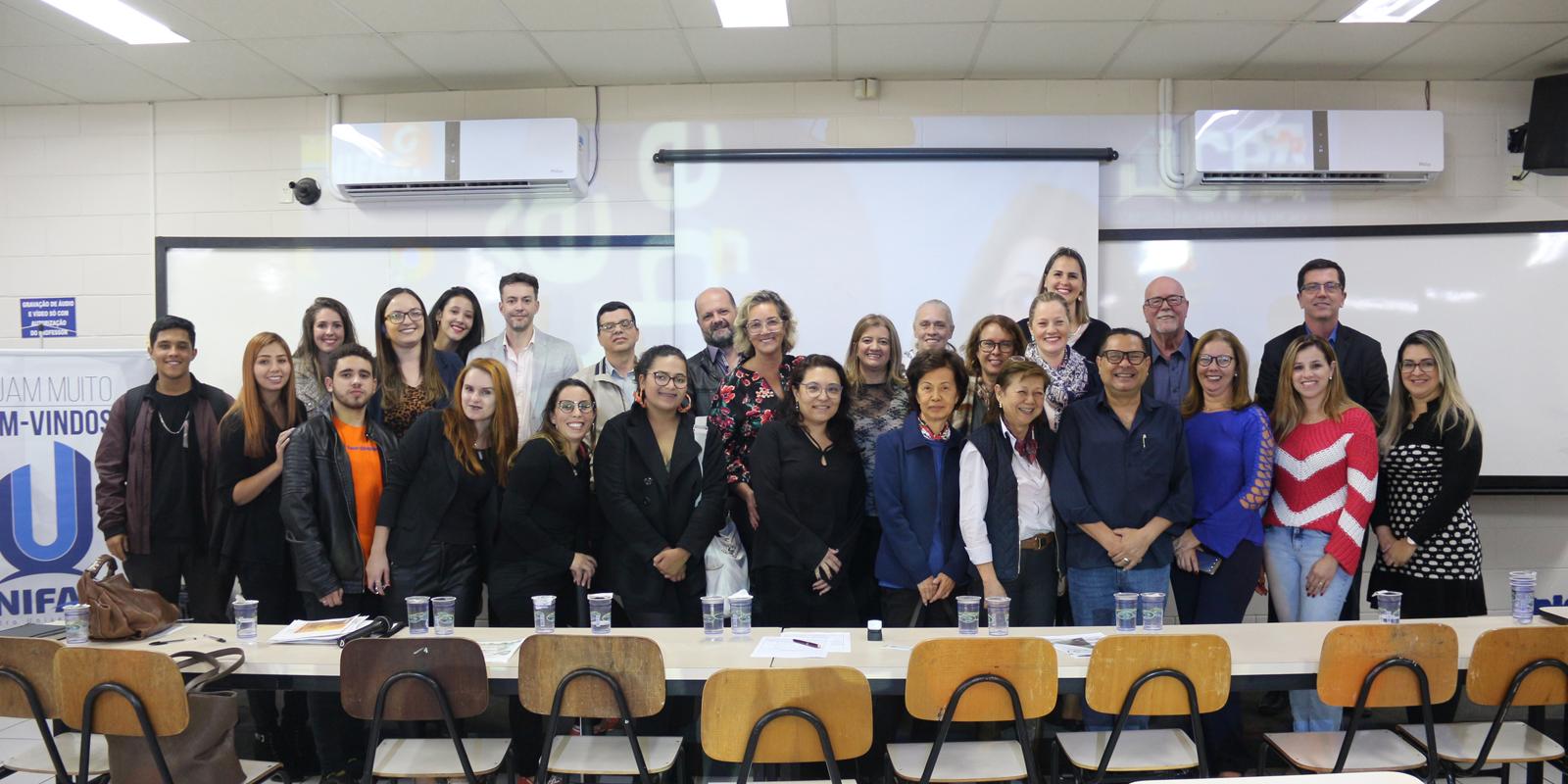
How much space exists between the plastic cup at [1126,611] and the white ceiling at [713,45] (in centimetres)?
245

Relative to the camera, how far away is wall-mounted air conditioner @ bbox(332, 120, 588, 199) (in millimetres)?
4688

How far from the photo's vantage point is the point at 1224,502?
3.24m

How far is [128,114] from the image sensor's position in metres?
5.06

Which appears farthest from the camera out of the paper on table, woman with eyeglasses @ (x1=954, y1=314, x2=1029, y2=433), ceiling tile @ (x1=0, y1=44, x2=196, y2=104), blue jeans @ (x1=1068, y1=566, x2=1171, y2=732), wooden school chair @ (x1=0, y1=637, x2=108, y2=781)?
ceiling tile @ (x1=0, y1=44, x2=196, y2=104)

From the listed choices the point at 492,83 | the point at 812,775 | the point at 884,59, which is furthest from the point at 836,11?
the point at 812,775

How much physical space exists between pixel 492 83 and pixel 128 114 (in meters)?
2.04

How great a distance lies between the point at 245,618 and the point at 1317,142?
494 cm

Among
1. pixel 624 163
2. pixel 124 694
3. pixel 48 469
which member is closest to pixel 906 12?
pixel 624 163

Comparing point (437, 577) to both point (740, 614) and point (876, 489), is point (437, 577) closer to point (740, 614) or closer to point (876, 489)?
point (740, 614)

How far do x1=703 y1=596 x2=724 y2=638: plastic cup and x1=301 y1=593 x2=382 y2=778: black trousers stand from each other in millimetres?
1142

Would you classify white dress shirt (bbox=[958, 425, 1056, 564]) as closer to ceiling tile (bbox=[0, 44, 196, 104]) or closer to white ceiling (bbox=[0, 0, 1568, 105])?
white ceiling (bbox=[0, 0, 1568, 105])

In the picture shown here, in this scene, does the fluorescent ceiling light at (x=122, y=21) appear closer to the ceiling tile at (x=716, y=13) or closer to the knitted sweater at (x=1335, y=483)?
the ceiling tile at (x=716, y=13)

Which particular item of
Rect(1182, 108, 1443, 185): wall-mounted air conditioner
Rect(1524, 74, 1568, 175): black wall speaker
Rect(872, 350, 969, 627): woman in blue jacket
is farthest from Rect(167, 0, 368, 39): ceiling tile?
Rect(1524, 74, 1568, 175): black wall speaker

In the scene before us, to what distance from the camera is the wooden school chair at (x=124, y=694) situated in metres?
2.20
